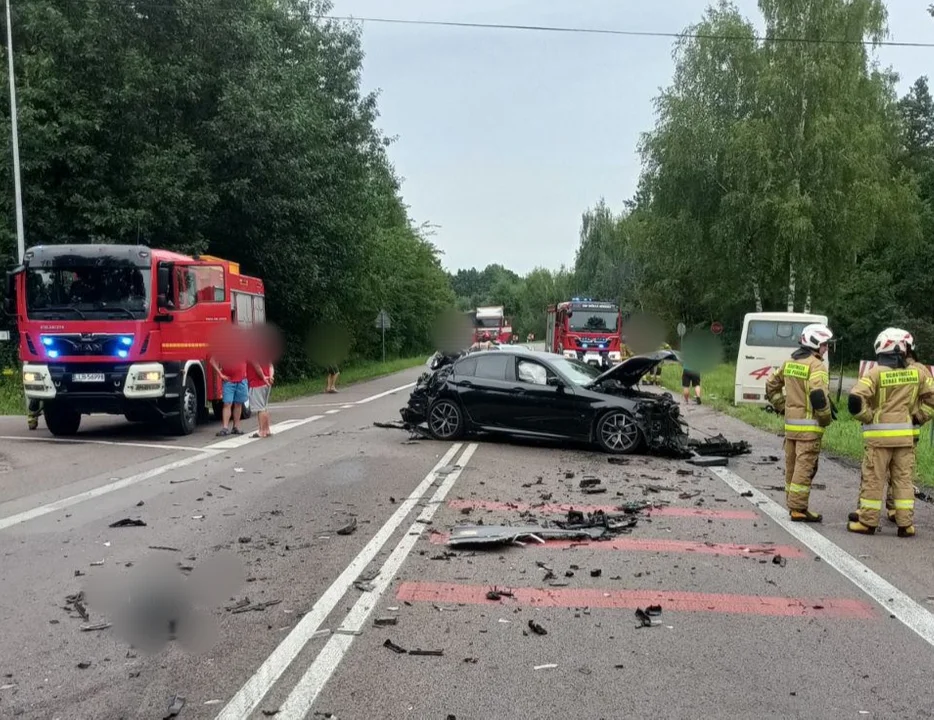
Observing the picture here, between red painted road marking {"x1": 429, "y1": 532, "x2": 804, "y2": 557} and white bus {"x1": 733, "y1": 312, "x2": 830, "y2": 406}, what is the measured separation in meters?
14.6

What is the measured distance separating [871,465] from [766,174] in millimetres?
26167

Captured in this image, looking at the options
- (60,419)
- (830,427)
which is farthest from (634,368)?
(60,419)

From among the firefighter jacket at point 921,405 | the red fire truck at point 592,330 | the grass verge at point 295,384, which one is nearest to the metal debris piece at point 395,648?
the firefighter jacket at point 921,405

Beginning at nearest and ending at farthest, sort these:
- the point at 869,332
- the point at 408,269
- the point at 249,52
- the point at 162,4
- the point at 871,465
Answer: the point at 871,465 → the point at 162,4 → the point at 249,52 → the point at 869,332 → the point at 408,269

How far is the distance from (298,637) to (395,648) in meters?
0.54

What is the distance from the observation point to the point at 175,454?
11.8 metres

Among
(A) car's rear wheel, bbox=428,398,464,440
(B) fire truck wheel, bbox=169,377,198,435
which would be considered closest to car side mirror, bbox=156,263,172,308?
(B) fire truck wheel, bbox=169,377,198,435

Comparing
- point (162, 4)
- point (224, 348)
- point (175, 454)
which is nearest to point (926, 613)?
point (175, 454)

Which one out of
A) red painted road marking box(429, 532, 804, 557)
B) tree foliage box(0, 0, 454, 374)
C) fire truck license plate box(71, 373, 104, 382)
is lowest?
red painted road marking box(429, 532, 804, 557)

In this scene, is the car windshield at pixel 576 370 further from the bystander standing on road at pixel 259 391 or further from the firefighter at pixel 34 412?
the firefighter at pixel 34 412

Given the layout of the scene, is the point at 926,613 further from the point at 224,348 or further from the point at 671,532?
the point at 224,348

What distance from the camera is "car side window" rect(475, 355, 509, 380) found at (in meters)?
12.9

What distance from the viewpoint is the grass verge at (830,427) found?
450 inches

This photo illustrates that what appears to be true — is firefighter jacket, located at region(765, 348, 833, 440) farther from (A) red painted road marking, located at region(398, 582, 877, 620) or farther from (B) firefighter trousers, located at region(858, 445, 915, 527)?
(A) red painted road marking, located at region(398, 582, 877, 620)
